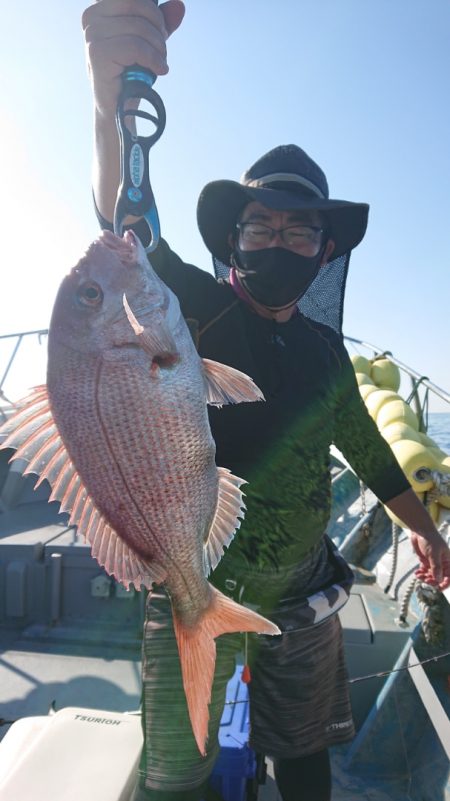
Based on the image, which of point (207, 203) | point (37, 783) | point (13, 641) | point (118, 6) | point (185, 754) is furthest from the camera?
point (13, 641)

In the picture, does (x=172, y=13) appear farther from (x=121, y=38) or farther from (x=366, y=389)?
(x=366, y=389)

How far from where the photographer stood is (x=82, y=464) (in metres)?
1.34

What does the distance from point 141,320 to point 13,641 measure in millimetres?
4409

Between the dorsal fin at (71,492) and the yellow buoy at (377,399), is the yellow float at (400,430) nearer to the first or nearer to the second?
the yellow buoy at (377,399)

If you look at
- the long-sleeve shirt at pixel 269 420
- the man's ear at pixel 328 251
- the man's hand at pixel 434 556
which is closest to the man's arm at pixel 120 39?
the long-sleeve shirt at pixel 269 420

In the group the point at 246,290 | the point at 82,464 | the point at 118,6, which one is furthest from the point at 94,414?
the point at 118,6

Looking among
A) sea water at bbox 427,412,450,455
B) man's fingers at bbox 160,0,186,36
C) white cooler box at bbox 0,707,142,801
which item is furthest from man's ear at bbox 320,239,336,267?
sea water at bbox 427,412,450,455

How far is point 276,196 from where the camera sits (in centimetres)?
198

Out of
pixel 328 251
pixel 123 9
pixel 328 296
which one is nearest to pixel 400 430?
pixel 328 296

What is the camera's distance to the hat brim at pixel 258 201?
1972 mm

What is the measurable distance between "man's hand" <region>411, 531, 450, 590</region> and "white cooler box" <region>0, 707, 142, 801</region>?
1.67m

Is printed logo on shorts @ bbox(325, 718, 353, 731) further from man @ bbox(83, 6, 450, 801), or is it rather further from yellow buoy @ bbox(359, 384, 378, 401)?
yellow buoy @ bbox(359, 384, 378, 401)

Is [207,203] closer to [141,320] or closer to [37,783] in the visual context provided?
[141,320]

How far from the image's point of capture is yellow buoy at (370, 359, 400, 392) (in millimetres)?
6531
